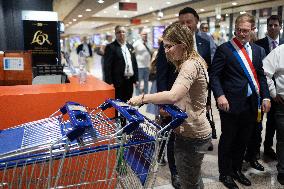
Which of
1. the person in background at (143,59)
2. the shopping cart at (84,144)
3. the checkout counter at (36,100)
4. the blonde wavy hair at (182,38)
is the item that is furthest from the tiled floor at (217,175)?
the person in background at (143,59)

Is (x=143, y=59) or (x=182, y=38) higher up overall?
(x=182, y=38)

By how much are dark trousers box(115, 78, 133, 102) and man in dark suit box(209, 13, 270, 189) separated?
227 cm

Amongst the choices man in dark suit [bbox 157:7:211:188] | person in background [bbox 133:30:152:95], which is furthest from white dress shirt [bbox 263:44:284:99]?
person in background [bbox 133:30:152:95]

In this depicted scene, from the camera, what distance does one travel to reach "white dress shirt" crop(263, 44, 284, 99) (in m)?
2.89

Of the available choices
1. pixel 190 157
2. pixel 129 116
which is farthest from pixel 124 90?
pixel 129 116

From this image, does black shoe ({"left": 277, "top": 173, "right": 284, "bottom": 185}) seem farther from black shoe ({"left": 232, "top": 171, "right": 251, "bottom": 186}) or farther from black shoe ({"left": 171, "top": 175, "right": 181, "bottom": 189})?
black shoe ({"left": 171, "top": 175, "right": 181, "bottom": 189})

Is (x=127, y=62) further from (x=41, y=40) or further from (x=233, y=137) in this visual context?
(x=233, y=137)

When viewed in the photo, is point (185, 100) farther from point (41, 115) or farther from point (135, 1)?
point (135, 1)

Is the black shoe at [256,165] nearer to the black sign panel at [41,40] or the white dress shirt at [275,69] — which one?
the white dress shirt at [275,69]

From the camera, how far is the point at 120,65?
4.70 metres

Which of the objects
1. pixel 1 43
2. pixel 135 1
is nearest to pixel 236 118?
pixel 1 43

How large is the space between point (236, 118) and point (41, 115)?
1.77m

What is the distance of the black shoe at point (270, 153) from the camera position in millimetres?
3740

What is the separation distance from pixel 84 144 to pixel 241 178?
2249 mm
